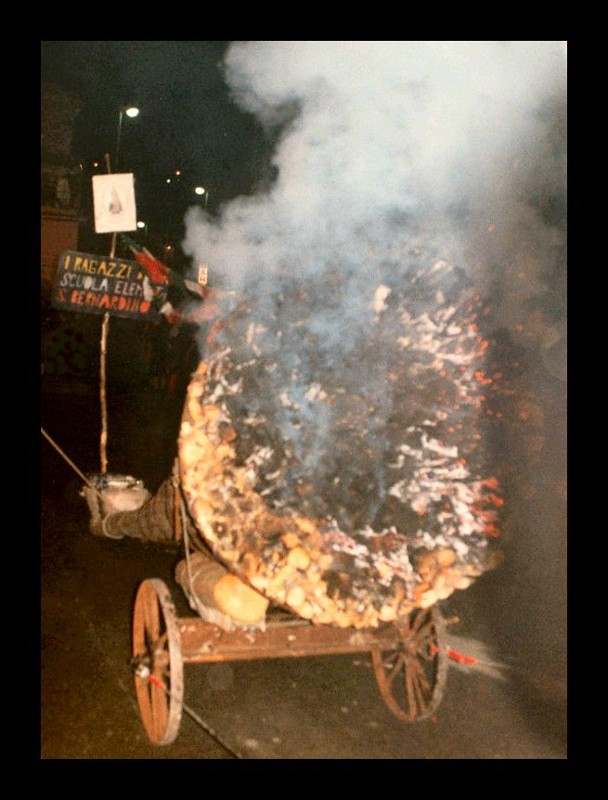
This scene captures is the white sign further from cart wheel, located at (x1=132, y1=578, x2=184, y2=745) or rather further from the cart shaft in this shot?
the cart shaft

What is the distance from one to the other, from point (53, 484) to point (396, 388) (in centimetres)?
670

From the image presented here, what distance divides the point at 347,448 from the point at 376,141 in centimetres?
227

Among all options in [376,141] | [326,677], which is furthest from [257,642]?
[376,141]

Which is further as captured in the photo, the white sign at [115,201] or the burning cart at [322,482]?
the white sign at [115,201]

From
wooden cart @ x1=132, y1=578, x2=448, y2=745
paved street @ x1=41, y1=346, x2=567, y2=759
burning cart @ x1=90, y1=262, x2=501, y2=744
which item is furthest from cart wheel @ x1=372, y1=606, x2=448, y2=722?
burning cart @ x1=90, y1=262, x2=501, y2=744

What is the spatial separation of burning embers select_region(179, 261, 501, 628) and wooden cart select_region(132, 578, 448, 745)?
505mm

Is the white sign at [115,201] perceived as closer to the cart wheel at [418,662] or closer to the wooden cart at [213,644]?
the wooden cart at [213,644]

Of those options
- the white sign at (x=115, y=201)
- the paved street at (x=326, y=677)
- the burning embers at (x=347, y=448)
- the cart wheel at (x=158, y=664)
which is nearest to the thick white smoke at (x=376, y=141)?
the burning embers at (x=347, y=448)

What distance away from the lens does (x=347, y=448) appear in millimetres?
3057

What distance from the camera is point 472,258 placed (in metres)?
3.64

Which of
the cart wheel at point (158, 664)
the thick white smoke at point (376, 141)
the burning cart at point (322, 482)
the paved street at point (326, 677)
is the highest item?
the thick white smoke at point (376, 141)

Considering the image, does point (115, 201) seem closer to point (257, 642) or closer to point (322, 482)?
point (322, 482)

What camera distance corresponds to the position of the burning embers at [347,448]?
2.90m

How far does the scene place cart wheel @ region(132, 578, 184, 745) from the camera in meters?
2.97
